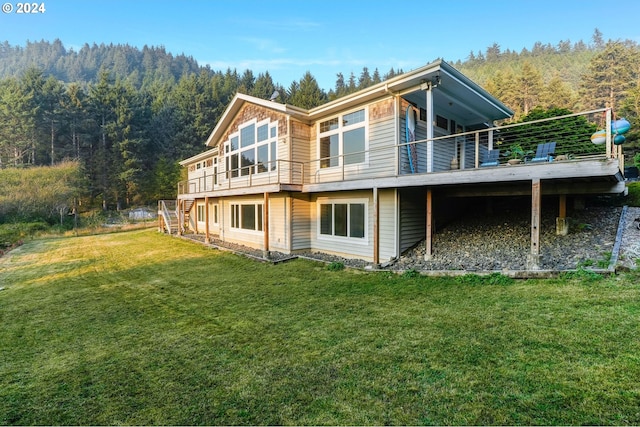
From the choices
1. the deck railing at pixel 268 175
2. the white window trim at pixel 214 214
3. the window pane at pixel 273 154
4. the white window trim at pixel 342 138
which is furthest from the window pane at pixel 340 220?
the white window trim at pixel 214 214

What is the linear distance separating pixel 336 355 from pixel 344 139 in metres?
8.20

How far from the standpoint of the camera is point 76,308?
665 cm

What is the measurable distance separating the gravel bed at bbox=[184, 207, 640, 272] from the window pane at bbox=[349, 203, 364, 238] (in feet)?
3.03

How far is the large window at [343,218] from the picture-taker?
10.3m

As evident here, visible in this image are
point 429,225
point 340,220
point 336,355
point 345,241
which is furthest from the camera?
point 340,220

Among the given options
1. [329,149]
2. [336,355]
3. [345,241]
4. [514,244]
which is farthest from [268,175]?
[336,355]

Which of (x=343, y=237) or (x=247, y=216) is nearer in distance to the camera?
(x=343, y=237)

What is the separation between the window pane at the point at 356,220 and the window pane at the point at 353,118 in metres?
2.78

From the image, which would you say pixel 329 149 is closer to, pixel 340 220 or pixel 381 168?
pixel 381 168

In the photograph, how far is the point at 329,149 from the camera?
Answer: 1139 centimetres

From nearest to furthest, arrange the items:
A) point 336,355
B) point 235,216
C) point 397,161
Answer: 1. point 336,355
2. point 397,161
3. point 235,216

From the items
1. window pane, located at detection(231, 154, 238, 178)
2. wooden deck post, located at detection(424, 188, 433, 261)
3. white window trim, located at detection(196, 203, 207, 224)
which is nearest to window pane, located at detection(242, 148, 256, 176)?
window pane, located at detection(231, 154, 238, 178)

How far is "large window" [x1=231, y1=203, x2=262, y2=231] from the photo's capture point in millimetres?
14070

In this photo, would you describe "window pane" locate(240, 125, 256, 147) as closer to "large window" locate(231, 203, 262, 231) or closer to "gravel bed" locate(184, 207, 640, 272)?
"large window" locate(231, 203, 262, 231)
